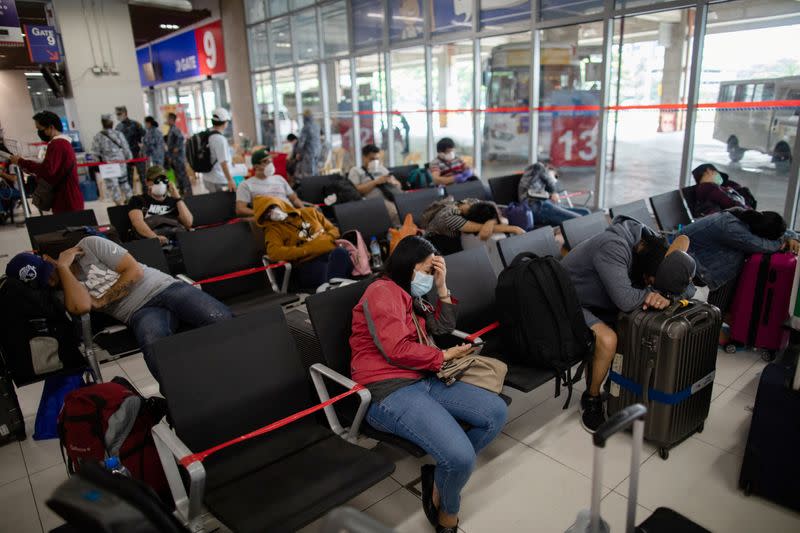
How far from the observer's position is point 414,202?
4.88 meters

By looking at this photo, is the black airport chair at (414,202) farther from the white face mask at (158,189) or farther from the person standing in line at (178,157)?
the person standing in line at (178,157)

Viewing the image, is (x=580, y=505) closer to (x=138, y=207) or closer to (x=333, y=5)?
(x=138, y=207)

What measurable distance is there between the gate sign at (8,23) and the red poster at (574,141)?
25.5 ft

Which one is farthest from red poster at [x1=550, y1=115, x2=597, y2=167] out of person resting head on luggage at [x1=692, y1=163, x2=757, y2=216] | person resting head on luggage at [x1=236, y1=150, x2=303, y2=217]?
person resting head on luggage at [x1=236, y1=150, x2=303, y2=217]

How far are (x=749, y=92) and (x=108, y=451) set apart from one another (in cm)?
636

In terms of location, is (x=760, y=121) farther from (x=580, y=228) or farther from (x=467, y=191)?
(x=580, y=228)

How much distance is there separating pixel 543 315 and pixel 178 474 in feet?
5.41

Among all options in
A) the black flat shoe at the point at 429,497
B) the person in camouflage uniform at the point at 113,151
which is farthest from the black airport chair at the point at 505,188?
the person in camouflage uniform at the point at 113,151

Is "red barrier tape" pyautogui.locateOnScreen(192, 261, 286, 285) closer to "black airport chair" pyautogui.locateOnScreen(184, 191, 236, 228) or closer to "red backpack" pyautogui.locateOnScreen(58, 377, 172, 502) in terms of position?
"red backpack" pyautogui.locateOnScreen(58, 377, 172, 502)

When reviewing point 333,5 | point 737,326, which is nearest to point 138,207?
point 737,326

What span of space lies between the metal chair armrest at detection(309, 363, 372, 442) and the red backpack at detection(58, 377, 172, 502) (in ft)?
2.16

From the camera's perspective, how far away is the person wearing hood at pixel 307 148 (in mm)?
8117

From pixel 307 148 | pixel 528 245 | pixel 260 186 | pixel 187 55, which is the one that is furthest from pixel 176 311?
pixel 187 55

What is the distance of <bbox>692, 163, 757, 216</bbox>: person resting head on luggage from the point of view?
4469 mm
